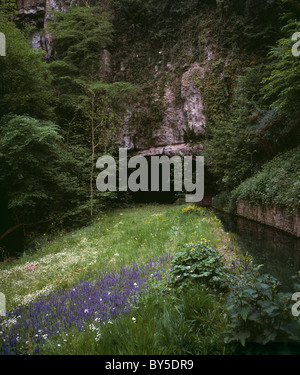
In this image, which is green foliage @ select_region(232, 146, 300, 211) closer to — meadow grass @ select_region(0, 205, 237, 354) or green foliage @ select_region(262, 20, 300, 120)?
green foliage @ select_region(262, 20, 300, 120)

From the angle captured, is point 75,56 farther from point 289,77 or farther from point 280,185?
point 280,185

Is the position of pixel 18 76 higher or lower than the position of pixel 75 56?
lower

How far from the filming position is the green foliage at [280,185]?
826cm

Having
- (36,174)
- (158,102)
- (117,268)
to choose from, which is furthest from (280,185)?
(158,102)

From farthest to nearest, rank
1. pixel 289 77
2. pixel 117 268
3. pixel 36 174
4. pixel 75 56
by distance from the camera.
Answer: pixel 75 56 → pixel 36 174 → pixel 289 77 → pixel 117 268

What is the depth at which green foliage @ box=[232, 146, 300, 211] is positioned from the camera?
325 inches

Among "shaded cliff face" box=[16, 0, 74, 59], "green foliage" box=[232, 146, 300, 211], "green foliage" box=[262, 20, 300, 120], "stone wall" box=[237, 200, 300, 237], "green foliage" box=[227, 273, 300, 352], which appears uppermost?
"shaded cliff face" box=[16, 0, 74, 59]

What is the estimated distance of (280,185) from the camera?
9.46 meters

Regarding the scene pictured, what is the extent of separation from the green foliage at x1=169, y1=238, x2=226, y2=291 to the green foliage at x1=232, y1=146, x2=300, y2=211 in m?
5.46

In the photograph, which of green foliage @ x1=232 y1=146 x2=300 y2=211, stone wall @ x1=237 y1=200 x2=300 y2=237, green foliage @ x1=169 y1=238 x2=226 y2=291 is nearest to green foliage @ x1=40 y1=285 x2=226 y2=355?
green foliage @ x1=169 y1=238 x2=226 y2=291

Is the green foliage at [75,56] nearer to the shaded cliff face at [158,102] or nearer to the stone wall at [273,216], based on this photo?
the shaded cliff face at [158,102]

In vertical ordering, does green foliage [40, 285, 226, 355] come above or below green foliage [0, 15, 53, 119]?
below

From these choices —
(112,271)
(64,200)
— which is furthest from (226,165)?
(112,271)

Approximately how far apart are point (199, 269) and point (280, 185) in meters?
7.41
